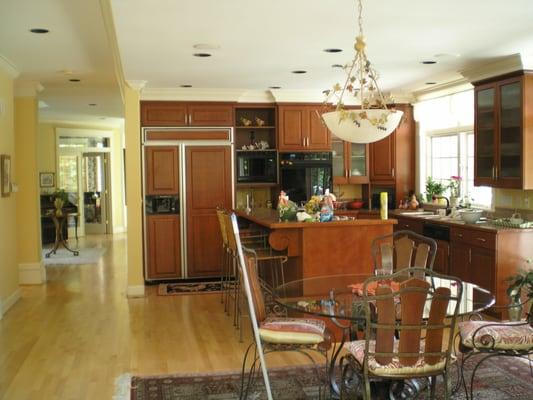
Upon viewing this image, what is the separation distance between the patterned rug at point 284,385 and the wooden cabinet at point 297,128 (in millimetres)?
4022

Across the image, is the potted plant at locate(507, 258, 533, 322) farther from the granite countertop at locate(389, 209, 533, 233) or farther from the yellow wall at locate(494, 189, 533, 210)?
the yellow wall at locate(494, 189, 533, 210)

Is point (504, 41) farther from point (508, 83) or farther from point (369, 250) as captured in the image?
point (369, 250)

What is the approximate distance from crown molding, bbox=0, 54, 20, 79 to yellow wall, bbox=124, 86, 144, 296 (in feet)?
4.03

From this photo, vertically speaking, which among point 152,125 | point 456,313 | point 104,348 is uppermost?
point 152,125

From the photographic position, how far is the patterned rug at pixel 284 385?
3.86m

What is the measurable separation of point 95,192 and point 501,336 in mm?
11779

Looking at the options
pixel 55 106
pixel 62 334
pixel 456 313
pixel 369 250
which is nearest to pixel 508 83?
pixel 369 250

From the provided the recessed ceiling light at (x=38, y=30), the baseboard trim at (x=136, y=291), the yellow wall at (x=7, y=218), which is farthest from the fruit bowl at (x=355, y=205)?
the recessed ceiling light at (x=38, y=30)

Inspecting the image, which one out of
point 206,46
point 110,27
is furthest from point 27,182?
point 206,46

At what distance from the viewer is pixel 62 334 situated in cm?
537

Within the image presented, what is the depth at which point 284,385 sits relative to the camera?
4.04m

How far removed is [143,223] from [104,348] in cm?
268

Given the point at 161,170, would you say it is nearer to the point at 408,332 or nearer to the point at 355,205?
the point at 355,205

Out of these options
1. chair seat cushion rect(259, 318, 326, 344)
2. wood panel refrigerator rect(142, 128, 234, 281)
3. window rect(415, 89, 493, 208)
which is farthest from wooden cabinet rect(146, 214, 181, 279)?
chair seat cushion rect(259, 318, 326, 344)
